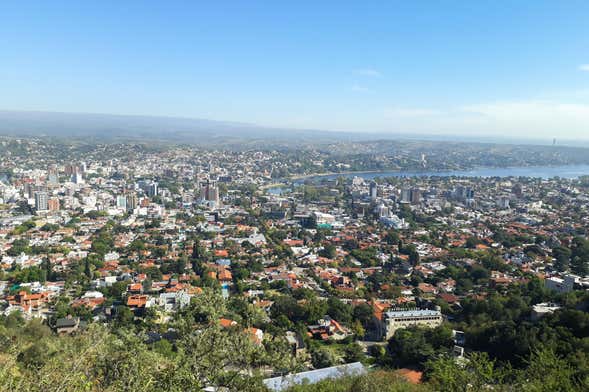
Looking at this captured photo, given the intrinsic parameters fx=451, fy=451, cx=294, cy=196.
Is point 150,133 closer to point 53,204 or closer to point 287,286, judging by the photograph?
point 53,204

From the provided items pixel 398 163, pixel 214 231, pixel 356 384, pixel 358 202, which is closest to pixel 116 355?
pixel 356 384

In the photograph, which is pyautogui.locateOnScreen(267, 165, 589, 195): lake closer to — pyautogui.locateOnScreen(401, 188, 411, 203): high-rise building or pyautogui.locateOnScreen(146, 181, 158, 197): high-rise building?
pyautogui.locateOnScreen(146, 181, 158, 197): high-rise building

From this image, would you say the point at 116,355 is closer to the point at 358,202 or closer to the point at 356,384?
the point at 356,384

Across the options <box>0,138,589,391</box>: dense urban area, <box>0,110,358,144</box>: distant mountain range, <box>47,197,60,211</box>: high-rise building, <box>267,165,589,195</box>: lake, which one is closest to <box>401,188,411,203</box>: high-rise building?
<box>0,138,589,391</box>: dense urban area

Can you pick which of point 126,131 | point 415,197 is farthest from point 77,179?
point 126,131

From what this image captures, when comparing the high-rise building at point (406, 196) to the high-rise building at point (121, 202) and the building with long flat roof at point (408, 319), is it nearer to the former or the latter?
the high-rise building at point (121, 202)
